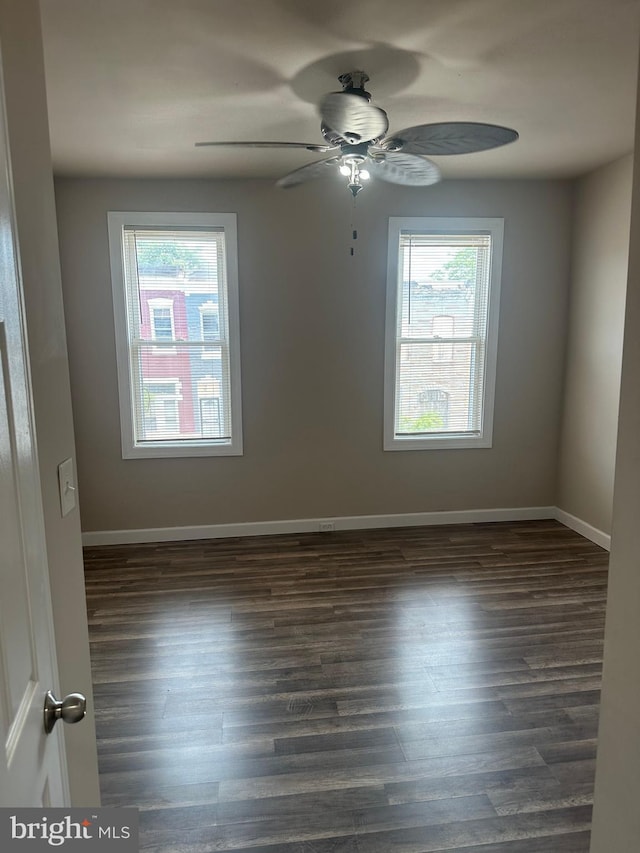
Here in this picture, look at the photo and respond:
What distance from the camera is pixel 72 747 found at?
128 centimetres

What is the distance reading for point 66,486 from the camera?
1.29 meters

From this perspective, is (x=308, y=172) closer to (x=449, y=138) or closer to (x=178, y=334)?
(x=449, y=138)

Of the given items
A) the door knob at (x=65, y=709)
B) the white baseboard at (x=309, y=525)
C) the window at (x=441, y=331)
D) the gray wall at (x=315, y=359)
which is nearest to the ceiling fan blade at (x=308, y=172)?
the gray wall at (x=315, y=359)

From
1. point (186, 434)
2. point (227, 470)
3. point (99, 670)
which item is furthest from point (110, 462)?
point (99, 670)

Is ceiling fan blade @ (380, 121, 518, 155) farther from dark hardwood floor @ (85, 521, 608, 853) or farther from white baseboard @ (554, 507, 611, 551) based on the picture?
white baseboard @ (554, 507, 611, 551)

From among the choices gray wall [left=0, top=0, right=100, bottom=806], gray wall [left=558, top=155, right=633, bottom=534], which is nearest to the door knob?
gray wall [left=0, top=0, right=100, bottom=806]

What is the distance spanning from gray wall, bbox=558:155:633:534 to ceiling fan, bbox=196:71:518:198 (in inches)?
74.3

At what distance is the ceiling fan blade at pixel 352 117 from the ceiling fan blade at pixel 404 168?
229 millimetres

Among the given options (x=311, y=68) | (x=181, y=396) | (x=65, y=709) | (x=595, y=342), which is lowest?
(x=65, y=709)

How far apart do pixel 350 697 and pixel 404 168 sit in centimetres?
248

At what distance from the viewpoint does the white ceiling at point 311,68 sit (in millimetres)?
1810

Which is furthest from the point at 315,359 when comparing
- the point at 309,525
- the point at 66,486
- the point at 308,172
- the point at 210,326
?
the point at 66,486

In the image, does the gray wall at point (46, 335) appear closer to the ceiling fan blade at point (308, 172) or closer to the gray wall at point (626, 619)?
the gray wall at point (626, 619)

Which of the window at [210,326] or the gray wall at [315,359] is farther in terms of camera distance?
the window at [210,326]
